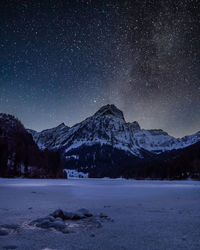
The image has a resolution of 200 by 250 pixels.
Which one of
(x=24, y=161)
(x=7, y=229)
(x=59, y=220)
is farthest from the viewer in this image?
(x=24, y=161)

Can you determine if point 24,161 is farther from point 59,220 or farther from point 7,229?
point 7,229

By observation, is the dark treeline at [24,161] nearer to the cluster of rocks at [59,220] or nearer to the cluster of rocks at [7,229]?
the cluster of rocks at [59,220]

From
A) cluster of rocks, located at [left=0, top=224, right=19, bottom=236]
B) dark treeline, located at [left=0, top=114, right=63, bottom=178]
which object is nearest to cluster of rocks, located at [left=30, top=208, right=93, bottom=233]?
cluster of rocks, located at [left=0, top=224, right=19, bottom=236]

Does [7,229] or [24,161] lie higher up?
[7,229]

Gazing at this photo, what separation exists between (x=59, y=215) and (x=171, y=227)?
9.65 ft

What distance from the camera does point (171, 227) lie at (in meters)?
4.65

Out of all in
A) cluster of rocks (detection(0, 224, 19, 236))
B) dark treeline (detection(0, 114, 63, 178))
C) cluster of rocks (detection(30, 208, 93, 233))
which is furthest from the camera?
dark treeline (detection(0, 114, 63, 178))

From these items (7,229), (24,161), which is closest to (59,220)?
(7,229)

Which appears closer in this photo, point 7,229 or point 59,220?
point 7,229

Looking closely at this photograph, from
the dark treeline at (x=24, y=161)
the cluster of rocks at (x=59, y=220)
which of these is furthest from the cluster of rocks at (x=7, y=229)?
the dark treeline at (x=24, y=161)

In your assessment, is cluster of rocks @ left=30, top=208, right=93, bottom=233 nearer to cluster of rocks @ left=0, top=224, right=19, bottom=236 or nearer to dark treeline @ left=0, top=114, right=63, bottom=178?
cluster of rocks @ left=0, top=224, right=19, bottom=236

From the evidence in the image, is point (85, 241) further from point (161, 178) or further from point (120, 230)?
point (161, 178)

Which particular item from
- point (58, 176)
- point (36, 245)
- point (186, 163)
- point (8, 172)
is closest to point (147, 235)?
point (36, 245)

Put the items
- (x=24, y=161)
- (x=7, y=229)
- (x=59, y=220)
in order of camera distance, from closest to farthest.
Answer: (x=7, y=229) < (x=59, y=220) < (x=24, y=161)
